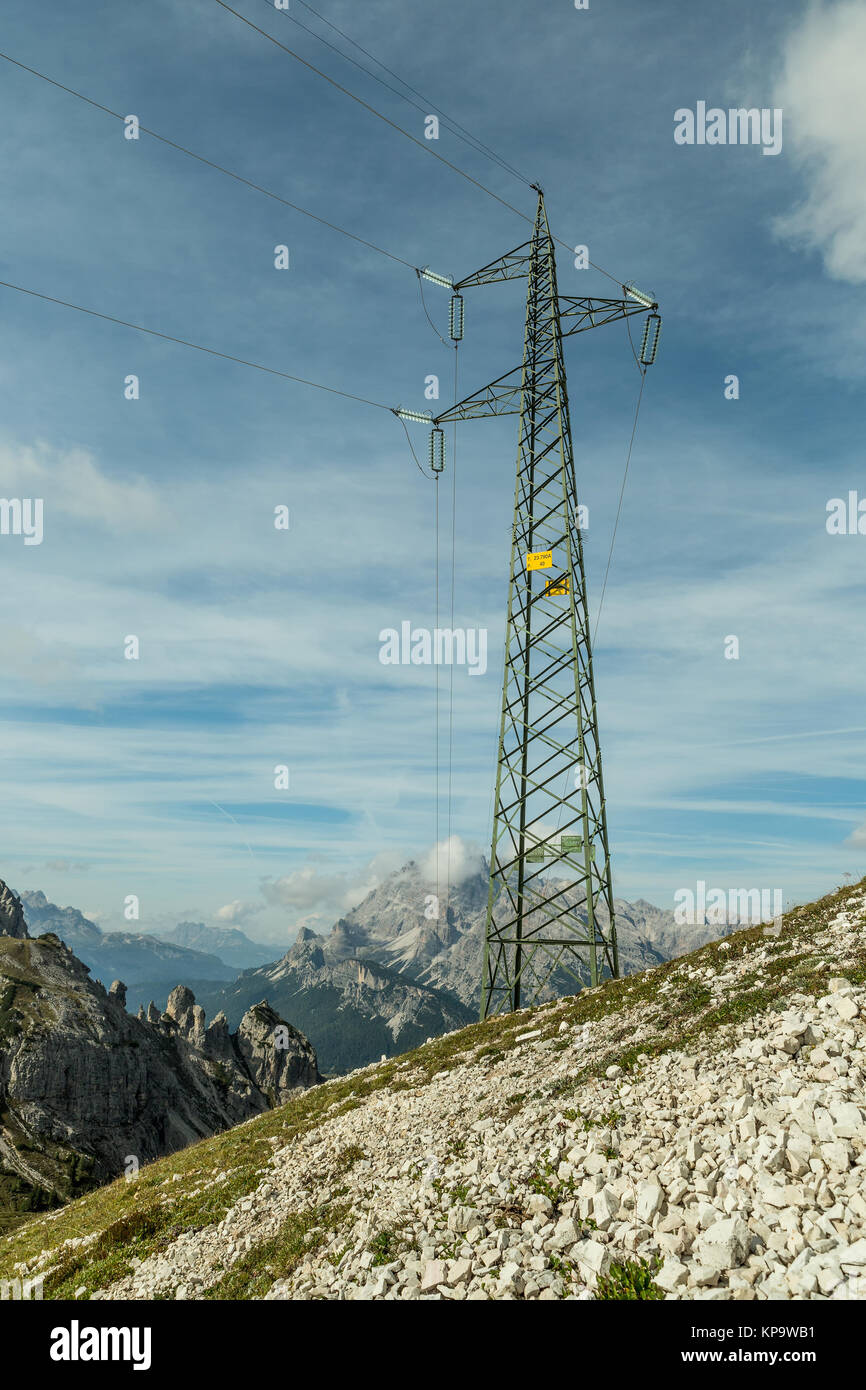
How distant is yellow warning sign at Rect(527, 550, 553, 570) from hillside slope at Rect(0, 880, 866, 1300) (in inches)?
782

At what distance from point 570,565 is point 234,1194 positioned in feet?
91.7

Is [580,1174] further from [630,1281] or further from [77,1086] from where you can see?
[77,1086]

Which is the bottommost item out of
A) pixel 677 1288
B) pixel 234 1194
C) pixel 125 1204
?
pixel 125 1204

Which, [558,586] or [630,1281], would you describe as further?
[558,586]

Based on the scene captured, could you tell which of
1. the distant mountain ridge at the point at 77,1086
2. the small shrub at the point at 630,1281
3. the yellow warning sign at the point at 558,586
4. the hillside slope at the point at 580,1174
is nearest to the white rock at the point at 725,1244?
the hillside slope at the point at 580,1174

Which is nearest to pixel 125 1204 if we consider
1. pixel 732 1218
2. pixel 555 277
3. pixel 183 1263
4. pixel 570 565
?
pixel 183 1263

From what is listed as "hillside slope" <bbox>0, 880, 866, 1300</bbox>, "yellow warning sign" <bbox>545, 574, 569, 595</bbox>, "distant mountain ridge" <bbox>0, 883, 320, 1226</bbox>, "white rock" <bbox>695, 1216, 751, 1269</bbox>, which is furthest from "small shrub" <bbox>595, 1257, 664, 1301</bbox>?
"distant mountain ridge" <bbox>0, 883, 320, 1226</bbox>

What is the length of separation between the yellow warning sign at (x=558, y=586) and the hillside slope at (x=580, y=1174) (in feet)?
59.5

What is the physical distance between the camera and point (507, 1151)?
13.2 metres

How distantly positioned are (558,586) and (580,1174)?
2655 cm

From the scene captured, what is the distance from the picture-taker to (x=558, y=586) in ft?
111

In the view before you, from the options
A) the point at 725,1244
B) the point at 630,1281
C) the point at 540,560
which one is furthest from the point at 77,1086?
the point at 725,1244
